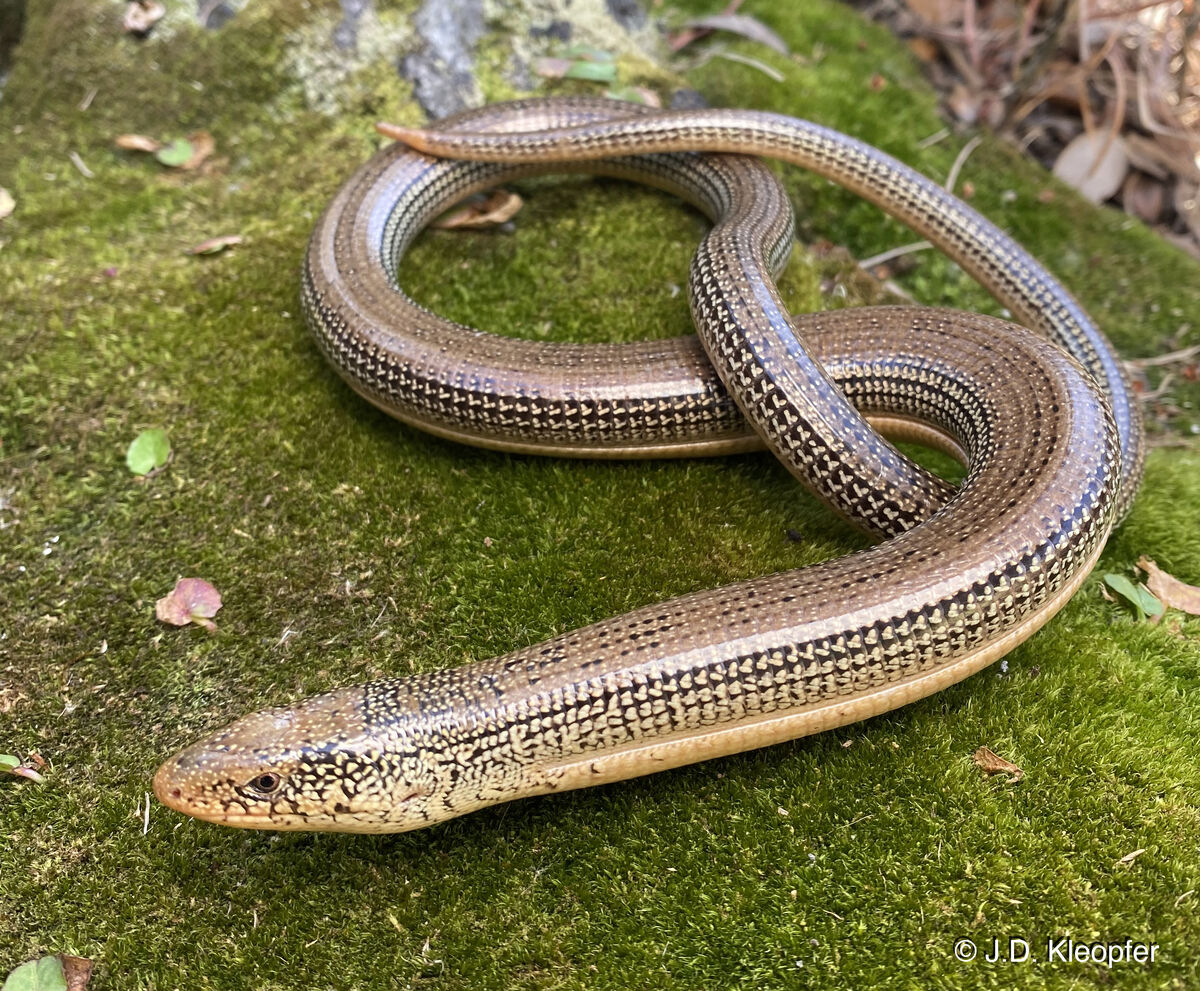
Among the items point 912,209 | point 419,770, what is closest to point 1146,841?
point 419,770

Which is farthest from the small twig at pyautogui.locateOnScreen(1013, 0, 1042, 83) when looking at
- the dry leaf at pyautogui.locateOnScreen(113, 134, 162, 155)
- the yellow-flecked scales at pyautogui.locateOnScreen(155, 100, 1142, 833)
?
the dry leaf at pyautogui.locateOnScreen(113, 134, 162, 155)

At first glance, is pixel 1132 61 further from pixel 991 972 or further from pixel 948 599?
pixel 991 972

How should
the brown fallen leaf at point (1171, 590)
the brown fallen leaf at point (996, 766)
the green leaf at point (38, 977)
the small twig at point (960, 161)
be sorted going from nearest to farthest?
1. the green leaf at point (38, 977)
2. the brown fallen leaf at point (996, 766)
3. the brown fallen leaf at point (1171, 590)
4. the small twig at point (960, 161)

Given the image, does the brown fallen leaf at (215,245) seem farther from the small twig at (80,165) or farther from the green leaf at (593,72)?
the green leaf at (593,72)

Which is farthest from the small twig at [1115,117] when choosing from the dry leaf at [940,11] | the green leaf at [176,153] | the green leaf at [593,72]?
the green leaf at [176,153]

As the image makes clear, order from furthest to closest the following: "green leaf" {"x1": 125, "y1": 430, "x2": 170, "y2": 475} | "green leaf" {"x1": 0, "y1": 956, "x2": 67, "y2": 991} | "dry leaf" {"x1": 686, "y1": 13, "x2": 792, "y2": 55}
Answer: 1. "dry leaf" {"x1": 686, "y1": 13, "x2": 792, "y2": 55}
2. "green leaf" {"x1": 125, "y1": 430, "x2": 170, "y2": 475}
3. "green leaf" {"x1": 0, "y1": 956, "x2": 67, "y2": 991}

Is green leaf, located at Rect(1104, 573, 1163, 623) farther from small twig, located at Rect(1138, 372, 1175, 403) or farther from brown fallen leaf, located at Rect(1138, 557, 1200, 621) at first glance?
small twig, located at Rect(1138, 372, 1175, 403)
